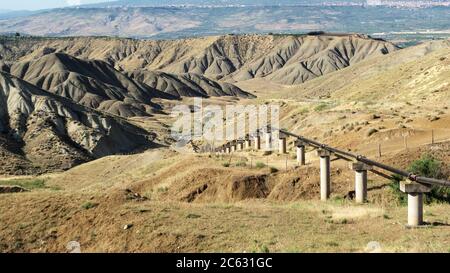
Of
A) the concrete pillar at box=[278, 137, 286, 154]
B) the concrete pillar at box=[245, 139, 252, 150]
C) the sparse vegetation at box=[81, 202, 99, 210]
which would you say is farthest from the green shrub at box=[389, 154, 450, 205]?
the concrete pillar at box=[245, 139, 252, 150]

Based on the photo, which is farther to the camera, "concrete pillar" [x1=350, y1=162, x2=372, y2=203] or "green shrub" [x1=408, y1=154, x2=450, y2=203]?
"concrete pillar" [x1=350, y1=162, x2=372, y2=203]

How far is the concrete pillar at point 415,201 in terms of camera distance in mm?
19016

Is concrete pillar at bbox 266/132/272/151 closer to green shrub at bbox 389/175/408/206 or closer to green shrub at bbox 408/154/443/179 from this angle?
green shrub at bbox 389/175/408/206

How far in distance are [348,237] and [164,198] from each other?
589 inches

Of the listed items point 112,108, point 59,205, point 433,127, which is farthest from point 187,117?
point 59,205

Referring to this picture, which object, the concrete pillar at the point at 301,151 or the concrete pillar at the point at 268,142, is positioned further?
the concrete pillar at the point at 268,142

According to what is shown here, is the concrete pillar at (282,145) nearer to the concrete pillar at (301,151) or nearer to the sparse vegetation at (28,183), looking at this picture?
the concrete pillar at (301,151)

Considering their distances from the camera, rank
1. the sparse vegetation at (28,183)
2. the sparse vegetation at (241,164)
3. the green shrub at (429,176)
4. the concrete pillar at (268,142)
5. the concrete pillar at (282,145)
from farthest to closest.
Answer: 1. the sparse vegetation at (28,183)
2. the concrete pillar at (268,142)
3. the concrete pillar at (282,145)
4. the sparse vegetation at (241,164)
5. the green shrub at (429,176)

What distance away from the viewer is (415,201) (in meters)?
19.2

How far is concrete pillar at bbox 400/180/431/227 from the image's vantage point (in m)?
19.0

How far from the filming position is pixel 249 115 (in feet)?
264
